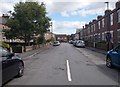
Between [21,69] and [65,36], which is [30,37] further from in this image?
[65,36]

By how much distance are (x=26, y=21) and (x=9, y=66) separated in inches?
1136

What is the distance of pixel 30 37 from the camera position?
4091cm

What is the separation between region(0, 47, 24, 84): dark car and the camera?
28.6 ft

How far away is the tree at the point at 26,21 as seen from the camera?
3781 centimetres

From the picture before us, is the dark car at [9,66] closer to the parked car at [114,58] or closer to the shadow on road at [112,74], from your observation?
the shadow on road at [112,74]

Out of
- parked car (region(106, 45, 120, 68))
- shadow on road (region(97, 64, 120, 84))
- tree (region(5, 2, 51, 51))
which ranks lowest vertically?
shadow on road (region(97, 64, 120, 84))

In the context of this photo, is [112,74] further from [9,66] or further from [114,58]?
[9,66]

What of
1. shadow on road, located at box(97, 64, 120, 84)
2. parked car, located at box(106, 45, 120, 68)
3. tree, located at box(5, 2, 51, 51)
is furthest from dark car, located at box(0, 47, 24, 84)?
tree, located at box(5, 2, 51, 51)

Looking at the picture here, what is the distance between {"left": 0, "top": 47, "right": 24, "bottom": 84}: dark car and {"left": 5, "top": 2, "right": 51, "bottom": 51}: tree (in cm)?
2747

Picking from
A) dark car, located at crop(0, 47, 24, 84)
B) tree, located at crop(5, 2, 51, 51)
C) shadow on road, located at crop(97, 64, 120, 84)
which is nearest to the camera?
dark car, located at crop(0, 47, 24, 84)

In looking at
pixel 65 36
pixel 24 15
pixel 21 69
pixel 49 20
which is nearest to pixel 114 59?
pixel 21 69

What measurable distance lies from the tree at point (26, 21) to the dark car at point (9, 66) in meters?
27.5

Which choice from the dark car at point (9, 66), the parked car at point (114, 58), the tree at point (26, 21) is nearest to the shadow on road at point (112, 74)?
the parked car at point (114, 58)

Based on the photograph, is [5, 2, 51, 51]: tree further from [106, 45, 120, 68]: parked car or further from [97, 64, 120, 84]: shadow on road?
[97, 64, 120, 84]: shadow on road
